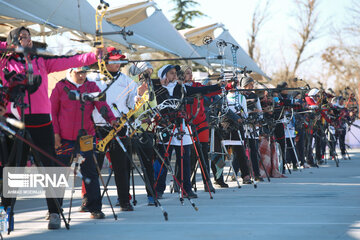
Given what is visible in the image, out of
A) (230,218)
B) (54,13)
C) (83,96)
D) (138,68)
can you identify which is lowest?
(230,218)

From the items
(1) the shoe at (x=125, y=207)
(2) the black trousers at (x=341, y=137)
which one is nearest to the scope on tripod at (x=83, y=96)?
(1) the shoe at (x=125, y=207)

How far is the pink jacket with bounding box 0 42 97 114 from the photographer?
→ 662cm

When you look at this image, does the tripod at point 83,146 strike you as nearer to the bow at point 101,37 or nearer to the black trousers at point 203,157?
the bow at point 101,37

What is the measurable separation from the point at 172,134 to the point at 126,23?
16248 mm

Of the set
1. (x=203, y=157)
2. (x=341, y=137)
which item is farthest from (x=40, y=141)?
(x=341, y=137)

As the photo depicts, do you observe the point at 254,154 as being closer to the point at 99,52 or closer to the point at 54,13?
the point at 54,13

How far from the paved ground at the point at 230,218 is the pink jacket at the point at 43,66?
1.19 metres

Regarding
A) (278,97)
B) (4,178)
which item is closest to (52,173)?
(4,178)

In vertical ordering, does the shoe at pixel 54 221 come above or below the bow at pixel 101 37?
below

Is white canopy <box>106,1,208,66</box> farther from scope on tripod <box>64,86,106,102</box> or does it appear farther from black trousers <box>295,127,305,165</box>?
scope on tripod <box>64,86,106,102</box>

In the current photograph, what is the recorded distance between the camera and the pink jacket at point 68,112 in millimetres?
7633

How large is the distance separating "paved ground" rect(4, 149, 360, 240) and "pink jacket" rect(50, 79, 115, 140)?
3.20 feet

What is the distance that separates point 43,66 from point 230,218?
2.47 meters

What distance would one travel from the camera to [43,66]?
686 cm
